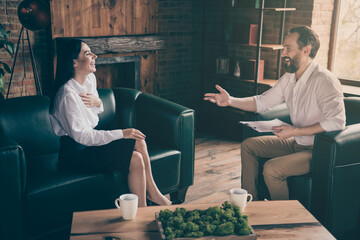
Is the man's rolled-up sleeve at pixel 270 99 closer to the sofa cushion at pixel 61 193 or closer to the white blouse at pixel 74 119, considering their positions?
the sofa cushion at pixel 61 193

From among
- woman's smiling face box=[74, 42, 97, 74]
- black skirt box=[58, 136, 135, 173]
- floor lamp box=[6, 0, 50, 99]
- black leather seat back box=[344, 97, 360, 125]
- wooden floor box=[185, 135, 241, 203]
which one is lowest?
wooden floor box=[185, 135, 241, 203]

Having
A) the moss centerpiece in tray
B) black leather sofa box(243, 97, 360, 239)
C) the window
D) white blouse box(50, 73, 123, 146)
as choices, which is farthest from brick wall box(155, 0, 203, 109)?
the moss centerpiece in tray

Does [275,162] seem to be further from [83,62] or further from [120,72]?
[120,72]

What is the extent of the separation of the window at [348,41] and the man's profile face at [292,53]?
185 centimetres

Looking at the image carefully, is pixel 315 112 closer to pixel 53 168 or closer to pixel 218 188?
pixel 218 188

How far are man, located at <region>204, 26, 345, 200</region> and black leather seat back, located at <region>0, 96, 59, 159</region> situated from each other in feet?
4.02

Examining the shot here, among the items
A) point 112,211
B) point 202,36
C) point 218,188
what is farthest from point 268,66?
point 112,211

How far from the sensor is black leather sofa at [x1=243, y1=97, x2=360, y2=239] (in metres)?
2.42

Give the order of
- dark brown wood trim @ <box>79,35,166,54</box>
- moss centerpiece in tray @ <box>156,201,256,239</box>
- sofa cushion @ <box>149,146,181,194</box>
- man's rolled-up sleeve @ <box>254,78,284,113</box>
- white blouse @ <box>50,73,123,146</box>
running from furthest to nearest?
dark brown wood trim @ <box>79,35,166,54</box> → man's rolled-up sleeve @ <box>254,78,284,113</box> → sofa cushion @ <box>149,146,181,194</box> → white blouse @ <box>50,73,123,146</box> → moss centerpiece in tray @ <box>156,201,256,239</box>

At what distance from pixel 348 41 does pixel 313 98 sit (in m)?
2.01

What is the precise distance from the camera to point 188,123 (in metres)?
3.06

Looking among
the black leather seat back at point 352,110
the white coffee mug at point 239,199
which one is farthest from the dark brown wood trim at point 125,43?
the white coffee mug at point 239,199

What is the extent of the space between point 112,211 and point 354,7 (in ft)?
11.4

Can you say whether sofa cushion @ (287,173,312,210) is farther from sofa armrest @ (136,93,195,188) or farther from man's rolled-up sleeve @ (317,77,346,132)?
sofa armrest @ (136,93,195,188)
